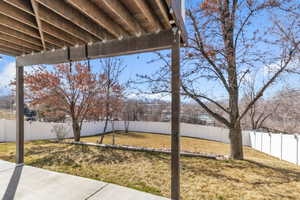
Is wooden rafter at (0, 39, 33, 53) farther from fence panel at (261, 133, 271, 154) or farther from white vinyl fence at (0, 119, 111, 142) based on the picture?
fence panel at (261, 133, 271, 154)

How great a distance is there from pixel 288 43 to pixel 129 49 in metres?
4.32

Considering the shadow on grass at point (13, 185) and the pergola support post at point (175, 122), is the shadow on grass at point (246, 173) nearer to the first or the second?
the pergola support post at point (175, 122)

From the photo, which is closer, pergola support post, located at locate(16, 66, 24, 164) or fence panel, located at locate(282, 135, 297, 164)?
pergola support post, located at locate(16, 66, 24, 164)

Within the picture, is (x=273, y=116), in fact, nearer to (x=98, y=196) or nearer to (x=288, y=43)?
(x=288, y=43)

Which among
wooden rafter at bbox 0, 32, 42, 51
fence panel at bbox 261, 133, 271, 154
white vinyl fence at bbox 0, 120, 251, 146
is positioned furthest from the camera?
white vinyl fence at bbox 0, 120, 251, 146

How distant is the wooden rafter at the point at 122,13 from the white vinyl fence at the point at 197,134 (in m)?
5.82

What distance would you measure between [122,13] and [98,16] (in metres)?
0.34

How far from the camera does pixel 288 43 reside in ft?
13.5

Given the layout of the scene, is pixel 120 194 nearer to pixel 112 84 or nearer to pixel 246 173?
pixel 246 173

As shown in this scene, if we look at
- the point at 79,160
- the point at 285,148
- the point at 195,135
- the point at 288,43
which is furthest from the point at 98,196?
the point at 195,135

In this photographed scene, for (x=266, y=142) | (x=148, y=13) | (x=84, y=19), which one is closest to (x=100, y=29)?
(x=84, y=19)

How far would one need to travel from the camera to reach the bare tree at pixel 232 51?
4.34 m

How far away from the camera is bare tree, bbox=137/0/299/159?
4.34 metres

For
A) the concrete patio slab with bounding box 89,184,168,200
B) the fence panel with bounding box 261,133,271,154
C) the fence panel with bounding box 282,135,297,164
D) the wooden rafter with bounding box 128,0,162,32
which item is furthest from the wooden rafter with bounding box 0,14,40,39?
the fence panel with bounding box 261,133,271,154
